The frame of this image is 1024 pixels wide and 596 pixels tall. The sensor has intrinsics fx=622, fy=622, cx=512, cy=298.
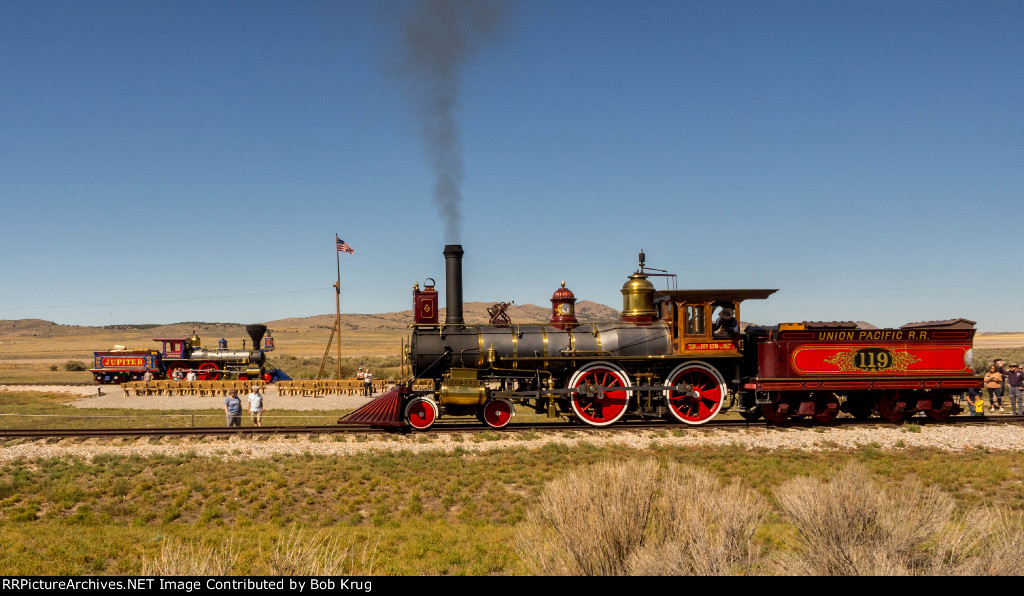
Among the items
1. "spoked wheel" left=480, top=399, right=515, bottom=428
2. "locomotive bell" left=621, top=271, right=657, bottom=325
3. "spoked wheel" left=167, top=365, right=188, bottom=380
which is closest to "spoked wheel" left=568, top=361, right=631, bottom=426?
"spoked wheel" left=480, top=399, right=515, bottom=428

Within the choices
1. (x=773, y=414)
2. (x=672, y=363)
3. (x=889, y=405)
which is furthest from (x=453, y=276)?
(x=889, y=405)

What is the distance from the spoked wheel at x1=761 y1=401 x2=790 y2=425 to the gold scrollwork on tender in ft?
5.51

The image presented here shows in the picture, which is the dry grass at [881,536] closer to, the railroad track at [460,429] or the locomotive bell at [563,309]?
the railroad track at [460,429]

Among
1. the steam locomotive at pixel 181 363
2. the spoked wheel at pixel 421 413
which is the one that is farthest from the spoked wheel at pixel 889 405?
the steam locomotive at pixel 181 363

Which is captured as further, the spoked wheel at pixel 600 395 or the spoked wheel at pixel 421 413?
the spoked wheel at pixel 600 395

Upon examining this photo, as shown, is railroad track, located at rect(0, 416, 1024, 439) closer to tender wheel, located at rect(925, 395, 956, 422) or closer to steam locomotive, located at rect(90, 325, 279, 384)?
tender wheel, located at rect(925, 395, 956, 422)

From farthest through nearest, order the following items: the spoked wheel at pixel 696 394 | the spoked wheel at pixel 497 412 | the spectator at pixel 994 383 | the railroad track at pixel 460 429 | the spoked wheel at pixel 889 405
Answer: the spectator at pixel 994 383 → the spoked wheel at pixel 889 405 → the spoked wheel at pixel 696 394 → the spoked wheel at pixel 497 412 → the railroad track at pixel 460 429

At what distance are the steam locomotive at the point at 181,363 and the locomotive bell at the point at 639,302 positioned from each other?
25888 mm

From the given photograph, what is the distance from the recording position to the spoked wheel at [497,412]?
15.1 metres

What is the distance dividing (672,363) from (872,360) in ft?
16.2

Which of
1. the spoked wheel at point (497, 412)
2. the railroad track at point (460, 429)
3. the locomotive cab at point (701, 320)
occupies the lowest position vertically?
the railroad track at point (460, 429)

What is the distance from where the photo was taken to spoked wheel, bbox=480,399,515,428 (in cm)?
1511

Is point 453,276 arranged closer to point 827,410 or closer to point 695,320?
point 695,320
